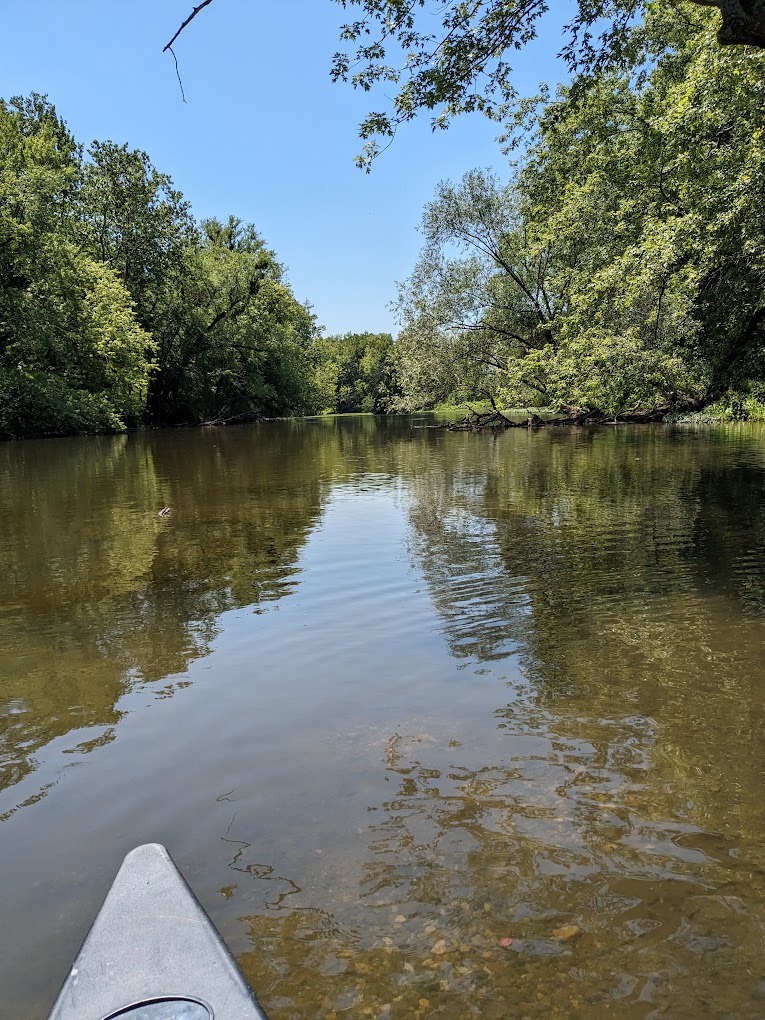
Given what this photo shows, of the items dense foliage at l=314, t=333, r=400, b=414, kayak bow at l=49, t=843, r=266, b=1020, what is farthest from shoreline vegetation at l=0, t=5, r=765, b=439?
dense foliage at l=314, t=333, r=400, b=414

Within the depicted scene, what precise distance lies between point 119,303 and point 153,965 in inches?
1624

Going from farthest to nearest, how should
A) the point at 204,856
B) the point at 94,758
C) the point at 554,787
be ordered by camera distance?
the point at 94,758 → the point at 554,787 → the point at 204,856

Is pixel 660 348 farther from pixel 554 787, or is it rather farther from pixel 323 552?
pixel 554 787

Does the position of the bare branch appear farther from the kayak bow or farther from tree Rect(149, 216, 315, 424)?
tree Rect(149, 216, 315, 424)

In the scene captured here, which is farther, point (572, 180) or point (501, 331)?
point (501, 331)

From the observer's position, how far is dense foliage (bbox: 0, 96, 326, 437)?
31672mm

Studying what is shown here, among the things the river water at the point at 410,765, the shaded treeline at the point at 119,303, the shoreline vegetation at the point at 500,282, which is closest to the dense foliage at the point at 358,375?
the shoreline vegetation at the point at 500,282

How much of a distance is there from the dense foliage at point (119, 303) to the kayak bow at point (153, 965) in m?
34.5

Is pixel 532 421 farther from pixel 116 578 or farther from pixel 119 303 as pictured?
pixel 116 578

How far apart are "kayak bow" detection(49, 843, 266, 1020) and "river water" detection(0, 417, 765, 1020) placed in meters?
0.21

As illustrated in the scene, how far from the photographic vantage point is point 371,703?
4.36m

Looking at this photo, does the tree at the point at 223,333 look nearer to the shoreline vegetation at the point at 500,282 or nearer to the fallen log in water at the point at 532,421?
the shoreline vegetation at the point at 500,282

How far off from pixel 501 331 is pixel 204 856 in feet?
111

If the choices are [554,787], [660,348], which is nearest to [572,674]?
[554,787]
